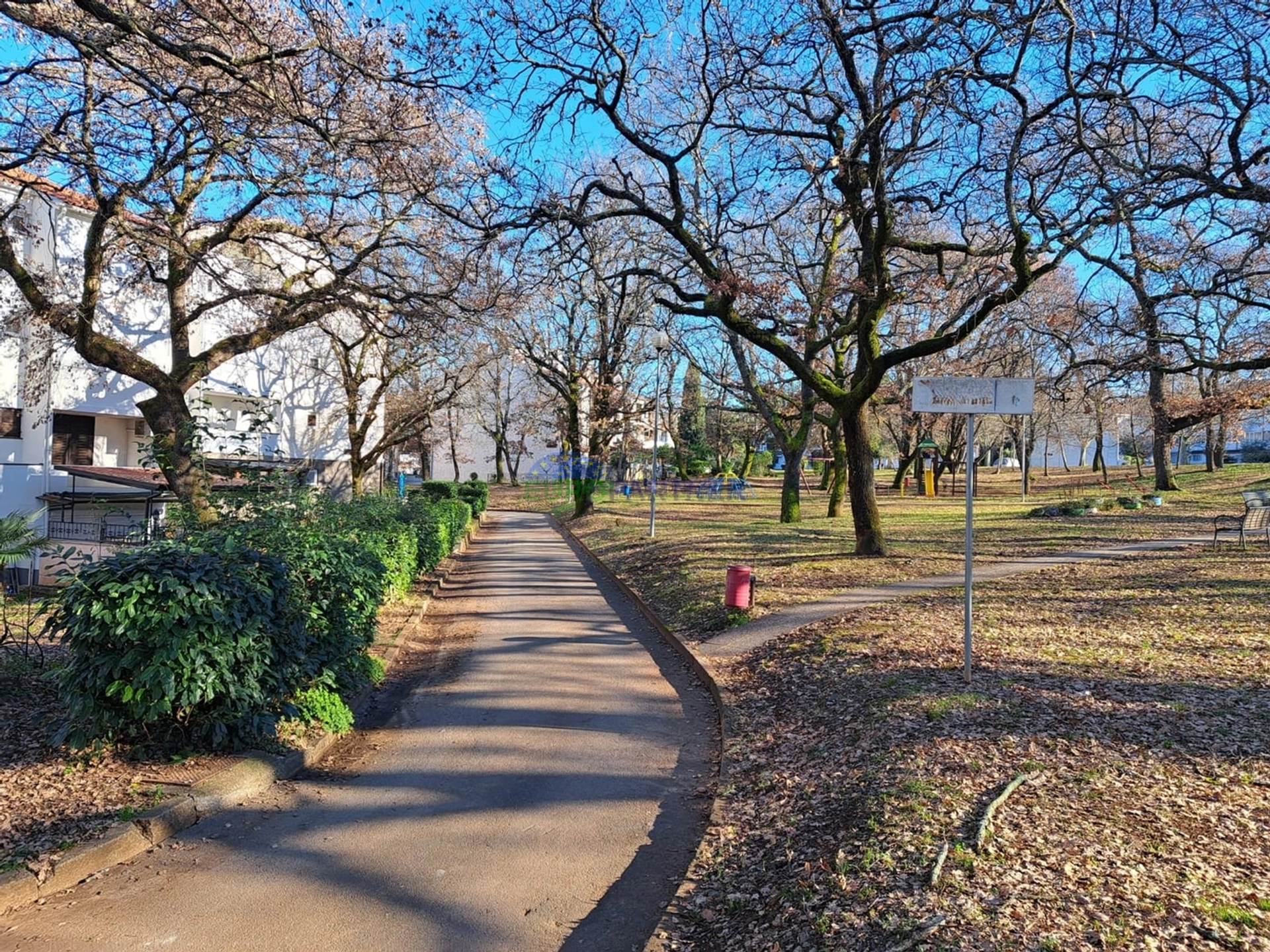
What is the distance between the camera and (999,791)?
441cm

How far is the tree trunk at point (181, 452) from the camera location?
7461 millimetres

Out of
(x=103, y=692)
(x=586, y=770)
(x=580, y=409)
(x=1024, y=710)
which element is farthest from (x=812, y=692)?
(x=580, y=409)

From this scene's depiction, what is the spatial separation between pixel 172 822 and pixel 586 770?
8.64 feet

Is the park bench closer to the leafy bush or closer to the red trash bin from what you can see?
the red trash bin

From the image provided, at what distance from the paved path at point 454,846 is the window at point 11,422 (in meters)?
26.5

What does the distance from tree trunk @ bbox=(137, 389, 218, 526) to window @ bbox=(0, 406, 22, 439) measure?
18.8m

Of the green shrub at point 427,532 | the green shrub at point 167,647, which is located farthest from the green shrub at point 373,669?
the green shrub at point 427,532

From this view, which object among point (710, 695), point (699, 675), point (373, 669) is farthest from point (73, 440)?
point (710, 695)

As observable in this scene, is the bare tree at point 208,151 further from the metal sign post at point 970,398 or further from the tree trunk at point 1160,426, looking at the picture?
the tree trunk at point 1160,426

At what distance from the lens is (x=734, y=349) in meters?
24.8

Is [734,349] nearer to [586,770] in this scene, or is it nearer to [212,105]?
[212,105]

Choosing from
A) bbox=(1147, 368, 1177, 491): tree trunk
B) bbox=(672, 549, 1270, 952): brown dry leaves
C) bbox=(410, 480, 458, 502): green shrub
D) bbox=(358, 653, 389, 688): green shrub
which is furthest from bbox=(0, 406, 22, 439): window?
bbox=(1147, 368, 1177, 491): tree trunk

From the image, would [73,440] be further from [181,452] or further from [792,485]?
[181,452]

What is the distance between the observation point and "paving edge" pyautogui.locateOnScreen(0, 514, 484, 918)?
12.7ft
